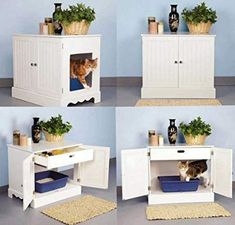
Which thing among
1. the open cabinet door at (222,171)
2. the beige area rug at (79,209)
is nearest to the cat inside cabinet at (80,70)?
the beige area rug at (79,209)

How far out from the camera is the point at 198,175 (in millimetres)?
3010

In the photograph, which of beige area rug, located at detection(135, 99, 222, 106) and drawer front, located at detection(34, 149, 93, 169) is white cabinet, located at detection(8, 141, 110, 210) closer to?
drawer front, located at detection(34, 149, 93, 169)

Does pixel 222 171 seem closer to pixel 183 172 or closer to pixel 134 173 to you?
pixel 183 172

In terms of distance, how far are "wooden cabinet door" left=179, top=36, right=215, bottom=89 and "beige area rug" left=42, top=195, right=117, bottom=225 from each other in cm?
104

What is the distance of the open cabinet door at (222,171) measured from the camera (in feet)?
9.38

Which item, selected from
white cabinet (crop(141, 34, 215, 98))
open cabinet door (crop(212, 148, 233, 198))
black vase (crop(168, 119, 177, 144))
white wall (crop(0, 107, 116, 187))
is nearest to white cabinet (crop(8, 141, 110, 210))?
white wall (crop(0, 107, 116, 187))

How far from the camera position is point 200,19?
3107 mm

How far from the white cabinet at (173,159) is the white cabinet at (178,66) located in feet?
1.52

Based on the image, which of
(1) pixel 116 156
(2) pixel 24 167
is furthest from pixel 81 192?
(2) pixel 24 167

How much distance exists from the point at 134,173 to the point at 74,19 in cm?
107

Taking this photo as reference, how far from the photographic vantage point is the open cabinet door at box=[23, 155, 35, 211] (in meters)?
2.49

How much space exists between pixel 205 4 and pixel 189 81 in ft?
2.39

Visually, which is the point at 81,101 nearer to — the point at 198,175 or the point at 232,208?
the point at 198,175

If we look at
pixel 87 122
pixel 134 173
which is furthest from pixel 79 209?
pixel 87 122
